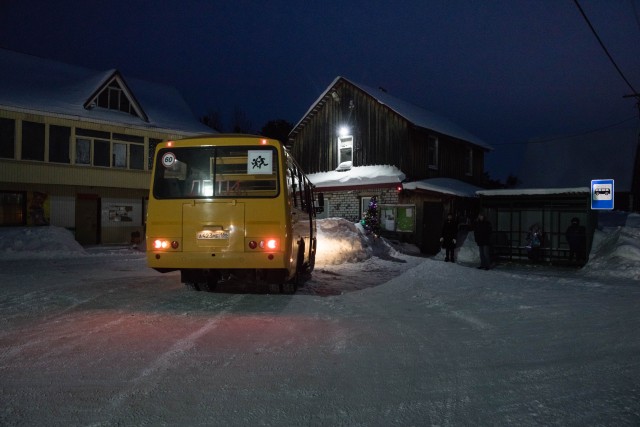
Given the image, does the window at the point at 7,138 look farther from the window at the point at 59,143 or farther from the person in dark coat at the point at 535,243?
the person in dark coat at the point at 535,243

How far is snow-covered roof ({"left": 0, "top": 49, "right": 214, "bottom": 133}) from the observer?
23594 millimetres

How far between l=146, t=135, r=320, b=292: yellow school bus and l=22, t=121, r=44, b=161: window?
17.1 metres

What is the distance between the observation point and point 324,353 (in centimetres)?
578

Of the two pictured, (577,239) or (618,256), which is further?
(577,239)

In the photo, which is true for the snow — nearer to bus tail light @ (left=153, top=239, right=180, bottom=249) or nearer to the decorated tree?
bus tail light @ (left=153, top=239, right=180, bottom=249)

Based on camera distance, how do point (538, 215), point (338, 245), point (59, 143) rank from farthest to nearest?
point (59, 143)
point (538, 215)
point (338, 245)

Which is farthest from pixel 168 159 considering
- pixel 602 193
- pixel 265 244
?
pixel 602 193

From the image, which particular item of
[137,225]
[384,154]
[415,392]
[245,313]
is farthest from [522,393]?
[137,225]

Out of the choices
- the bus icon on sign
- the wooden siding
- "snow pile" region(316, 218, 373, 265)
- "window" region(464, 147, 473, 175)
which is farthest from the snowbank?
"window" region(464, 147, 473, 175)

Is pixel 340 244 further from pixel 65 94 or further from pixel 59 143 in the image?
pixel 65 94

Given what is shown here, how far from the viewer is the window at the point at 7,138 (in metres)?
22.3

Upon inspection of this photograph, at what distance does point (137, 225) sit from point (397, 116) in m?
15.2

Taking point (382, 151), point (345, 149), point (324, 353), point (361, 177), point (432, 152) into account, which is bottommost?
point (324, 353)

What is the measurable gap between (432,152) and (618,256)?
15893 millimetres
